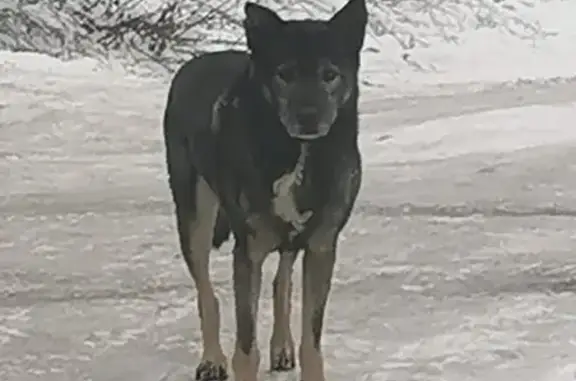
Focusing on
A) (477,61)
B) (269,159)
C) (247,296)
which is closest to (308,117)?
(269,159)

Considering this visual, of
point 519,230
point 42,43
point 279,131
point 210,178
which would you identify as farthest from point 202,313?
point 42,43

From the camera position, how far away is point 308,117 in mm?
2398

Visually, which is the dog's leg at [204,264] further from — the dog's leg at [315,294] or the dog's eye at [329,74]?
the dog's eye at [329,74]

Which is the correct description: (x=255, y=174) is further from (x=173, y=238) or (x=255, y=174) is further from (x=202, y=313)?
(x=173, y=238)

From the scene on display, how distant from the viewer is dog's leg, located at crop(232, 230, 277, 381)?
2660mm

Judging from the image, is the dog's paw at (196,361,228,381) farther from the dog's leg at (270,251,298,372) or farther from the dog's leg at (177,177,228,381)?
the dog's leg at (270,251,298,372)

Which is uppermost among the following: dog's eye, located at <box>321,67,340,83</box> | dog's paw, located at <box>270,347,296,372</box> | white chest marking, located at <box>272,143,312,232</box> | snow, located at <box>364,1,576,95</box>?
dog's eye, located at <box>321,67,340,83</box>

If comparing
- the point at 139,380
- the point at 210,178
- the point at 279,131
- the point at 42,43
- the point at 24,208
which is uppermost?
the point at 279,131

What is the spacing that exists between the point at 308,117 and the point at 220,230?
0.78 m

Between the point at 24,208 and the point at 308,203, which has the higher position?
the point at 308,203

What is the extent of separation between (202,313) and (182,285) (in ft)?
2.18

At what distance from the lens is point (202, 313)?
3.06 metres

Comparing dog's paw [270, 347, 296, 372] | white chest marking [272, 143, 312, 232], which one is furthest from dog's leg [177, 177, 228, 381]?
white chest marking [272, 143, 312, 232]

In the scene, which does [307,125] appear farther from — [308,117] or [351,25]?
Result: [351,25]
